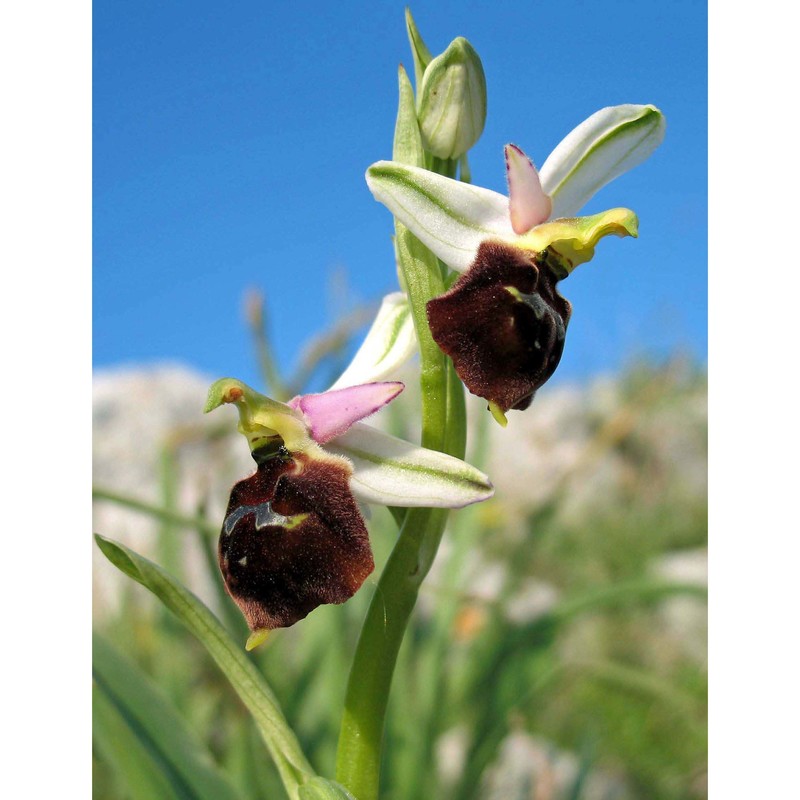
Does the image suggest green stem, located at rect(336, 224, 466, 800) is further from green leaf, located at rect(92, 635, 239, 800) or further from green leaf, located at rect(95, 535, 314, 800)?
green leaf, located at rect(92, 635, 239, 800)

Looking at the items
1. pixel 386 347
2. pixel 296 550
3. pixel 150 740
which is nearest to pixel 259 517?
pixel 296 550

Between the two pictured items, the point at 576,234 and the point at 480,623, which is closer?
the point at 576,234

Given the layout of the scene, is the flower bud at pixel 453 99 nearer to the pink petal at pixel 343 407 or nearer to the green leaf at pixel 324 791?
the pink petal at pixel 343 407

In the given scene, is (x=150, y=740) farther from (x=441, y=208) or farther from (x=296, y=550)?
(x=441, y=208)

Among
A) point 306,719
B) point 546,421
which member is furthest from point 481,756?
point 546,421

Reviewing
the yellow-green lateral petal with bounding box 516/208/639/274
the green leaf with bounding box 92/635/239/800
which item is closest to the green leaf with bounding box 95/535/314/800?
the green leaf with bounding box 92/635/239/800

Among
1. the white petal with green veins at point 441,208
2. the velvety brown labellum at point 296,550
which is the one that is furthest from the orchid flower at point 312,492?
the white petal with green veins at point 441,208
